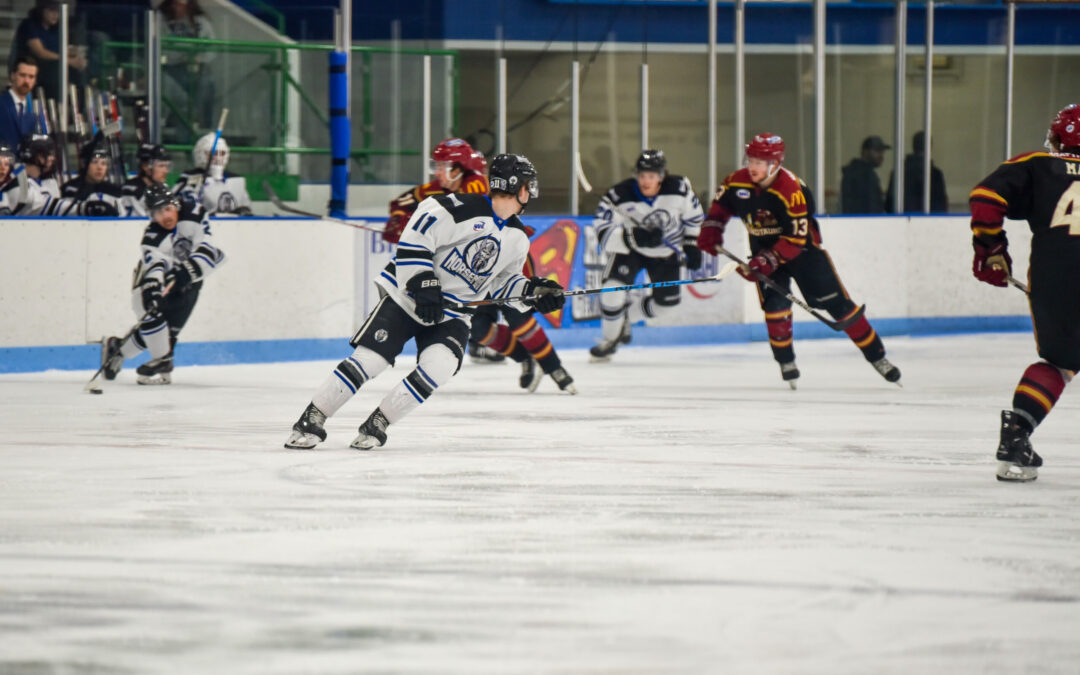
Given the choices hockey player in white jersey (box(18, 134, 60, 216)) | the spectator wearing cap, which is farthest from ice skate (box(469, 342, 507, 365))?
the spectator wearing cap

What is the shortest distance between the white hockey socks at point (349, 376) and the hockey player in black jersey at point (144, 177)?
129 inches

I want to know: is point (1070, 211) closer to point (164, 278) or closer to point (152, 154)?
point (164, 278)

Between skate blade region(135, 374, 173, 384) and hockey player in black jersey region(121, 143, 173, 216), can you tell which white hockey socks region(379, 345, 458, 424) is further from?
hockey player in black jersey region(121, 143, 173, 216)

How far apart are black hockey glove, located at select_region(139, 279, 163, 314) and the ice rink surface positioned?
38.2 inches

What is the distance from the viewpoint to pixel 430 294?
4.89 meters

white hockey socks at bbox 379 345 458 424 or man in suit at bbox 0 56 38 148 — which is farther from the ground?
man in suit at bbox 0 56 38 148

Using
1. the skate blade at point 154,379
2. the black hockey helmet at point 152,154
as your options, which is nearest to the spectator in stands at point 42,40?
the black hockey helmet at point 152,154

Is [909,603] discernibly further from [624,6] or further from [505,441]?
[624,6]

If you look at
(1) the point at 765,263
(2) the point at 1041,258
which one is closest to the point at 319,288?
(1) the point at 765,263

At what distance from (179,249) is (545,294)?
2701 millimetres

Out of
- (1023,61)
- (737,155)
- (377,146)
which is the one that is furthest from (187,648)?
(1023,61)

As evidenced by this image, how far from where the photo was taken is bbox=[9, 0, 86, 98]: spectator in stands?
8469 mm

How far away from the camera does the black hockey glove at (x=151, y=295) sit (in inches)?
288

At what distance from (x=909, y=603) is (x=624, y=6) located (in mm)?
8398
